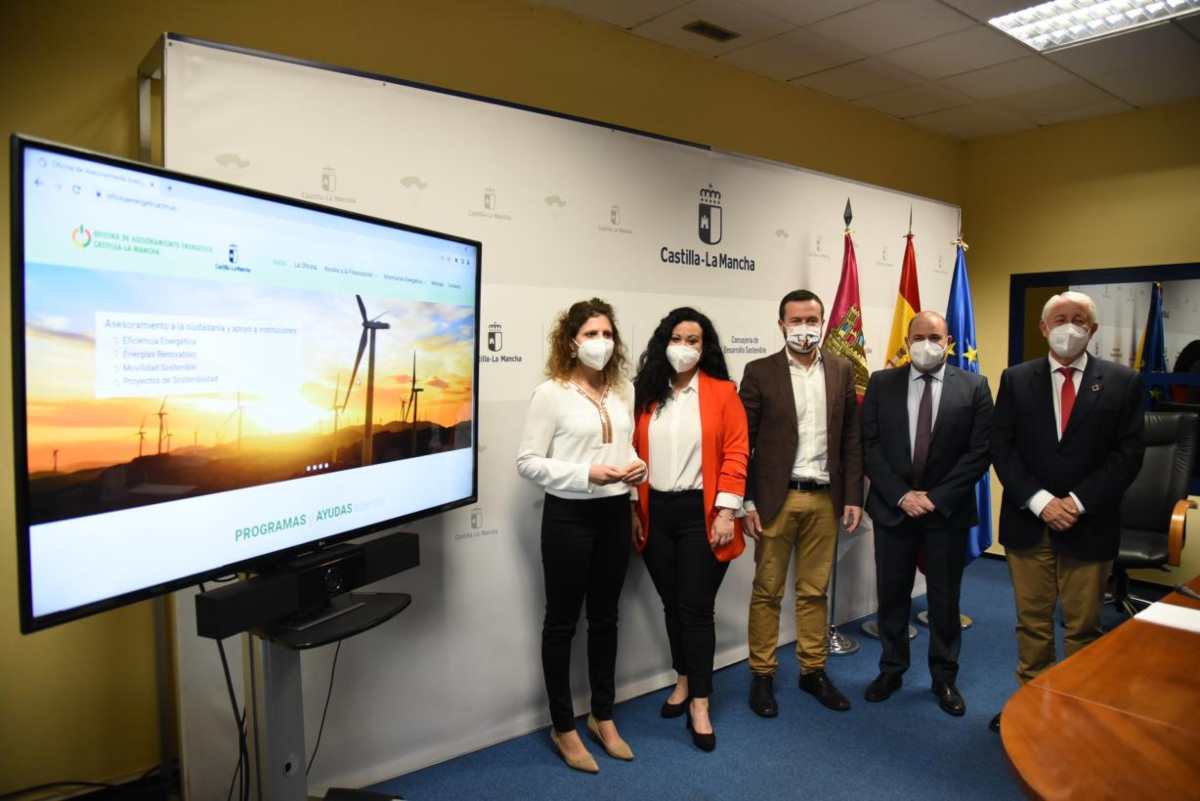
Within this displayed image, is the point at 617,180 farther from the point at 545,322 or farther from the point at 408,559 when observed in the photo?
the point at 408,559

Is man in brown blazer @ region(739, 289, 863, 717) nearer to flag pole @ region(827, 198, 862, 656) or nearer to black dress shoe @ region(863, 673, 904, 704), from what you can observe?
black dress shoe @ region(863, 673, 904, 704)

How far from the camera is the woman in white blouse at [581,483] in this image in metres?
2.52

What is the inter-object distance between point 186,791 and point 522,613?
1.19 metres

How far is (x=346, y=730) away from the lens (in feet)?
8.09

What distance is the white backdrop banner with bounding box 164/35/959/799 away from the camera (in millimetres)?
2199

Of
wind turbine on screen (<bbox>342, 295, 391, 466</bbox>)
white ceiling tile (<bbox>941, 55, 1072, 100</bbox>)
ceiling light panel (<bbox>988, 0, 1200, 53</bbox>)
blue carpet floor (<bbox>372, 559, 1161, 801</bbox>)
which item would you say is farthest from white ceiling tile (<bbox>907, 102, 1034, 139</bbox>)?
wind turbine on screen (<bbox>342, 295, 391, 466</bbox>)

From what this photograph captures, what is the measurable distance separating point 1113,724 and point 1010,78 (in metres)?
4.10

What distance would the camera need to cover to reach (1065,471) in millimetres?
2725

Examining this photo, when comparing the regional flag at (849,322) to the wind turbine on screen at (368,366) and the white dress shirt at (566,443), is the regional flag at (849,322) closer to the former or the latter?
the white dress shirt at (566,443)

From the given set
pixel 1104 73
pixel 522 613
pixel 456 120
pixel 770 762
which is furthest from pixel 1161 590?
pixel 456 120

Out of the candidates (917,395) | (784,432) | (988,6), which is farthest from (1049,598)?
(988,6)

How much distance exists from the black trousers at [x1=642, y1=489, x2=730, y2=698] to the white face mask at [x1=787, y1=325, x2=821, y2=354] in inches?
31.6

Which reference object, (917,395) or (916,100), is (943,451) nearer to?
(917,395)

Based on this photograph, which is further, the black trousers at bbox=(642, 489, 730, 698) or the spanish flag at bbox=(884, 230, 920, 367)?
the spanish flag at bbox=(884, 230, 920, 367)
